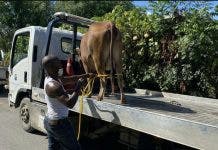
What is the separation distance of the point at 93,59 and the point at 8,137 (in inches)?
111

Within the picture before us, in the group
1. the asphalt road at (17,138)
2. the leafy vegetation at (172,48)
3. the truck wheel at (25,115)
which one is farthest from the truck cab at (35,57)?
the leafy vegetation at (172,48)

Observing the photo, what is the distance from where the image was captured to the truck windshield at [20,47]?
9.33 metres

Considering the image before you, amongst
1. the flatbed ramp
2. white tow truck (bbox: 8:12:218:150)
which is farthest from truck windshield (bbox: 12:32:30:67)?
A: the flatbed ramp

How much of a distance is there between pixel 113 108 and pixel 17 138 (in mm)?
3515

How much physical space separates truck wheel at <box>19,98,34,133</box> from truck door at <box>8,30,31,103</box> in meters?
0.28

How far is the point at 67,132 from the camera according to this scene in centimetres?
513

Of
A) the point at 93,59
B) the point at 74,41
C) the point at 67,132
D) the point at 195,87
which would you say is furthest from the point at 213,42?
the point at 67,132

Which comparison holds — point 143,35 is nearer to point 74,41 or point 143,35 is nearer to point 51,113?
point 74,41

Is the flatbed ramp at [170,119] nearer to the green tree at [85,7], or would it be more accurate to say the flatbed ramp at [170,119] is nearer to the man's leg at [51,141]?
the man's leg at [51,141]

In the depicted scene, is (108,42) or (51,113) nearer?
(51,113)

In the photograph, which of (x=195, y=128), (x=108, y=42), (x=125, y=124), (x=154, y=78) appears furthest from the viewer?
(x=154, y=78)

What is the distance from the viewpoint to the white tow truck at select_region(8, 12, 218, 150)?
4.62 meters

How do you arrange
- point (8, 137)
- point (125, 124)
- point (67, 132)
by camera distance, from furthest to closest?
point (8, 137), point (125, 124), point (67, 132)

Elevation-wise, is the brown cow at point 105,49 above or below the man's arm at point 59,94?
above
